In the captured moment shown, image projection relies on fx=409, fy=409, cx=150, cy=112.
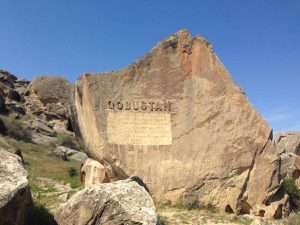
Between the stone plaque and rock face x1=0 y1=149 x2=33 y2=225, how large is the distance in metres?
4.36

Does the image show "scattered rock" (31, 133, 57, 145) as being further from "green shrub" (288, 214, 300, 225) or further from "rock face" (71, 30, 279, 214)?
"green shrub" (288, 214, 300, 225)

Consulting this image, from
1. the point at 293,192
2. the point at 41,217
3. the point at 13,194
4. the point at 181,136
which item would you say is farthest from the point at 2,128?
the point at 13,194

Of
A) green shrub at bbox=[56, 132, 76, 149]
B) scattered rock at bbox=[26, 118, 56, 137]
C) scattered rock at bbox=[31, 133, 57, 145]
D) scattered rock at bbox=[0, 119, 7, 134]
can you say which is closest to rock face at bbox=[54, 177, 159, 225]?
scattered rock at bbox=[0, 119, 7, 134]

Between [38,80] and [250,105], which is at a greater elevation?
[38,80]

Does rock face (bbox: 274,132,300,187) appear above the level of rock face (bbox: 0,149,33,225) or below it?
above

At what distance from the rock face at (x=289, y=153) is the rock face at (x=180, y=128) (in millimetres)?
4391

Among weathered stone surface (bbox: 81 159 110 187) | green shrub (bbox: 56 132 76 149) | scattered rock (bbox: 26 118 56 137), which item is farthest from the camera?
scattered rock (bbox: 26 118 56 137)

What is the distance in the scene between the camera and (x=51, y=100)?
39250mm

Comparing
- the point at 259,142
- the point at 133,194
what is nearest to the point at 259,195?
the point at 259,142

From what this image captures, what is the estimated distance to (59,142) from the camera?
3148 cm

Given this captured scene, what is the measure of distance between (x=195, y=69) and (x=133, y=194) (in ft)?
18.9

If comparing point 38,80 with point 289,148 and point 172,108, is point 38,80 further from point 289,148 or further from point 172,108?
point 172,108

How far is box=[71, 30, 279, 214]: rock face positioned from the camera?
1041cm

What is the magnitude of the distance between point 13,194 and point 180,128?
5.89 metres
